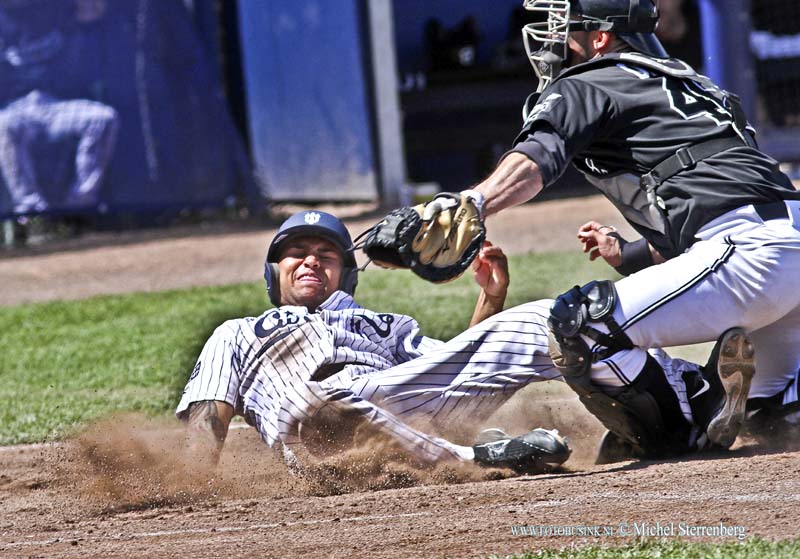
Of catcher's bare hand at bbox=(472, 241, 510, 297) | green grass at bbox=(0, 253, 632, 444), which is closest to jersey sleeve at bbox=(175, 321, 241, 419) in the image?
catcher's bare hand at bbox=(472, 241, 510, 297)

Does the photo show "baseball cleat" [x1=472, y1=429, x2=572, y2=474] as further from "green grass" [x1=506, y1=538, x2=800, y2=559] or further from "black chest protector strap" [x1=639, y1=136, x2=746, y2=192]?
"green grass" [x1=506, y1=538, x2=800, y2=559]

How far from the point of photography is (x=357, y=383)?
4.44m

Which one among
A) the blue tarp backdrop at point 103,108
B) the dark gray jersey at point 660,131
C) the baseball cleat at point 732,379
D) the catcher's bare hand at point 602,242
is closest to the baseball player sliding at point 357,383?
the catcher's bare hand at point 602,242

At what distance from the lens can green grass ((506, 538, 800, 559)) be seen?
2.96m

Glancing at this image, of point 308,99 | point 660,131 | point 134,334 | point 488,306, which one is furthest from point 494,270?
point 308,99

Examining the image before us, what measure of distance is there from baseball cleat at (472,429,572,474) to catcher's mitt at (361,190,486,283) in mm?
839

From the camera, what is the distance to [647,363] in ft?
13.9

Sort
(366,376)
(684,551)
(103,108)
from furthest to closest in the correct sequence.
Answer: (103,108)
(366,376)
(684,551)

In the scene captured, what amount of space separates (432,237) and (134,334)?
502 centimetres

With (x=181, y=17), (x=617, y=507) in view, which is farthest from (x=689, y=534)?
(x=181, y=17)

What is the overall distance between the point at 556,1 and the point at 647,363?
138cm

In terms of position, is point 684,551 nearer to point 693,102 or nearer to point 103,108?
point 693,102

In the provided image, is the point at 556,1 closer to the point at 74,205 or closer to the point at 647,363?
the point at 647,363

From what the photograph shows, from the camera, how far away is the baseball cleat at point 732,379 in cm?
416
